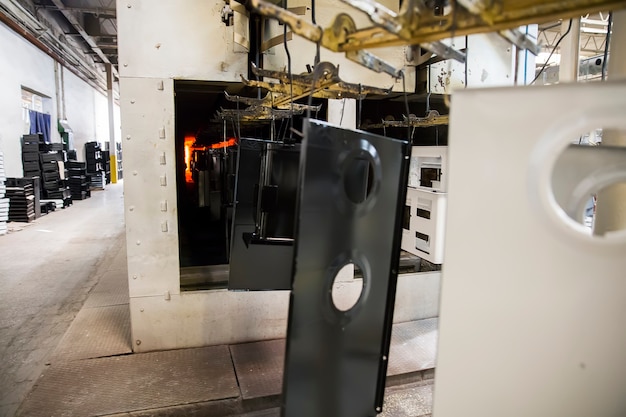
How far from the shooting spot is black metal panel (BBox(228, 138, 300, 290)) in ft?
7.53

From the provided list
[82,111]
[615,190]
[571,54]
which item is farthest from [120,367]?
[82,111]

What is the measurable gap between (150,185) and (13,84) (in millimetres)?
8476

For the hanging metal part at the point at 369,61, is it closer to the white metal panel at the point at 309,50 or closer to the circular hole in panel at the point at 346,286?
the white metal panel at the point at 309,50

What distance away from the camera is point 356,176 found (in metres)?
1.46

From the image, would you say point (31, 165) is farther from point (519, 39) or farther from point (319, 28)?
point (519, 39)

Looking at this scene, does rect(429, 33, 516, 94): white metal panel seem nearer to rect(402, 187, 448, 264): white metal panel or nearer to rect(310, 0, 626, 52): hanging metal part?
rect(402, 187, 448, 264): white metal panel

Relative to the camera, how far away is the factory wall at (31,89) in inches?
322

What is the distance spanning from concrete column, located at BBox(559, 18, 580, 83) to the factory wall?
9.32 m

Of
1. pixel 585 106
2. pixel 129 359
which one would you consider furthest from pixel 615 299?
pixel 129 359

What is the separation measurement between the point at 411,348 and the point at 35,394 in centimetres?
251

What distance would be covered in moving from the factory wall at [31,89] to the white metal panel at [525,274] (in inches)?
371

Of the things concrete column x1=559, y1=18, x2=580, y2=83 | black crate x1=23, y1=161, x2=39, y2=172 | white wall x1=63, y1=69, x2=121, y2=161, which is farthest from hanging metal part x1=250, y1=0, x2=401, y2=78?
white wall x1=63, y1=69, x2=121, y2=161

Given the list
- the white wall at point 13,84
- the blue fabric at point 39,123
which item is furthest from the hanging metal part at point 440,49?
the blue fabric at point 39,123

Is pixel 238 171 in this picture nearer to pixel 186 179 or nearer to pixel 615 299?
pixel 615 299
